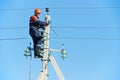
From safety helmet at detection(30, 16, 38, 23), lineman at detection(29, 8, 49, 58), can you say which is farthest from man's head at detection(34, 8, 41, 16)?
safety helmet at detection(30, 16, 38, 23)

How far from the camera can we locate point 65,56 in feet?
123

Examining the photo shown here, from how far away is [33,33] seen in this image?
125 ft

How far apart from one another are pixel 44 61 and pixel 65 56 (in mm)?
848

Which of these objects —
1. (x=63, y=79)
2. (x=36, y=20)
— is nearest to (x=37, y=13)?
(x=36, y=20)

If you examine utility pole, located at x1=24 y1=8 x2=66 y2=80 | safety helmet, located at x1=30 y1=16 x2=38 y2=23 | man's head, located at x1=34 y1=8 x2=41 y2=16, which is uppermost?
man's head, located at x1=34 y1=8 x2=41 y2=16

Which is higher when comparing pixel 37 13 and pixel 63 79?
pixel 37 13

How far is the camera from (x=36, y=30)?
38219 mm

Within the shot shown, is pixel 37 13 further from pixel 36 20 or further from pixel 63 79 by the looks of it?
pixel 63 79

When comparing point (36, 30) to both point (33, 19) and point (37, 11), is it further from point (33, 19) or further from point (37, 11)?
point (37, 11)

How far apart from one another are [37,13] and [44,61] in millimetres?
1863

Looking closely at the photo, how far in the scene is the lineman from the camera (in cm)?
3806

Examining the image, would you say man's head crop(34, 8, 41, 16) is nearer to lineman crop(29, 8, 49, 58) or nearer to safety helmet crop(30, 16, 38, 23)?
lineman crop(29, 8, 49, 58)

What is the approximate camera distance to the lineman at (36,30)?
125ft

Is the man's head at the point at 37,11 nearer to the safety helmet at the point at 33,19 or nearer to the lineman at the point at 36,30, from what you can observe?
the lineman at the point at 36,30
